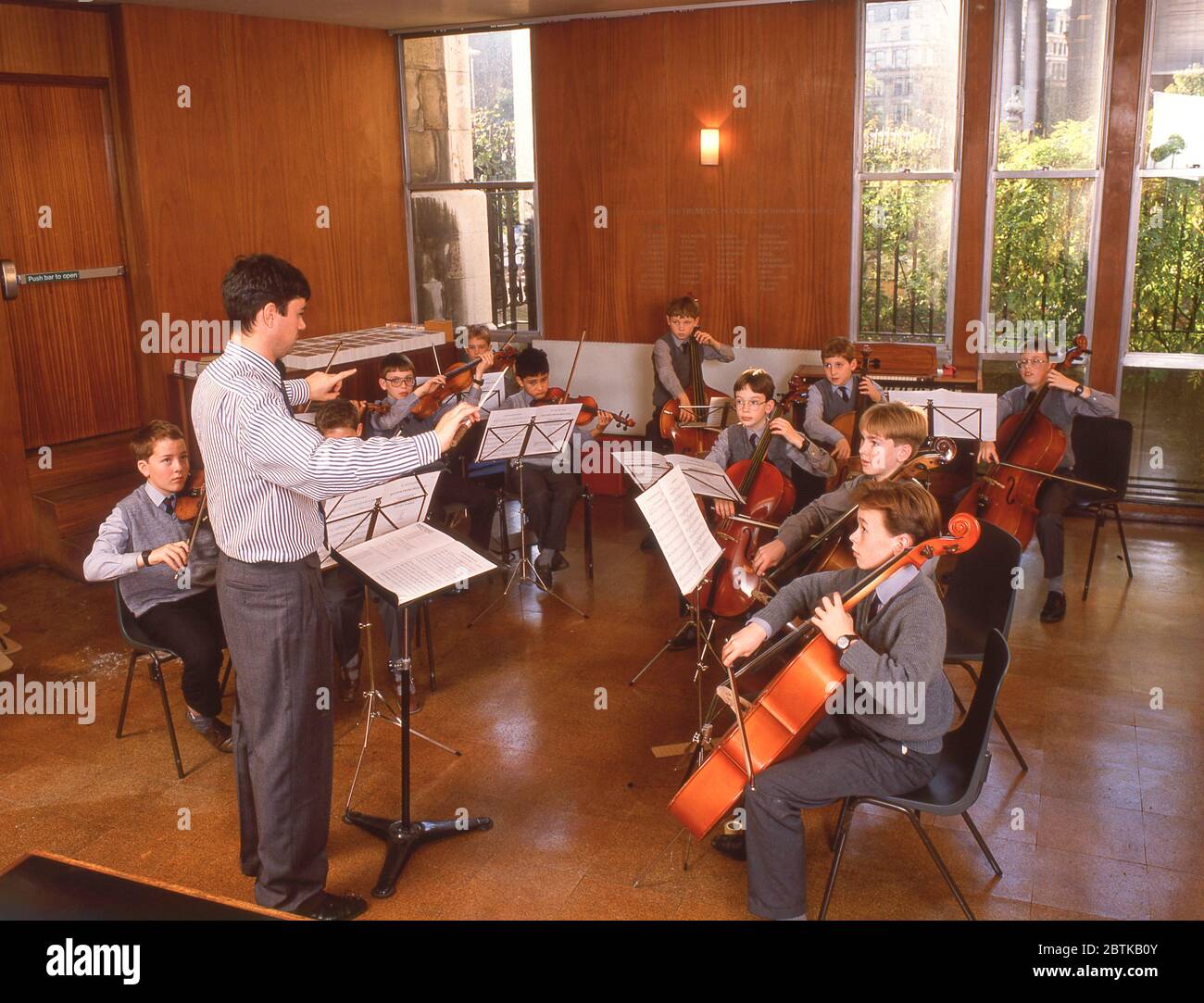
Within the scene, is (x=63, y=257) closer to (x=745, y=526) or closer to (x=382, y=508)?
(x=382, y=508)

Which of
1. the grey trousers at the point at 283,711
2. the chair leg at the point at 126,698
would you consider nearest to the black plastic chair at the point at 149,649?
the chair leg at the point at 126,698

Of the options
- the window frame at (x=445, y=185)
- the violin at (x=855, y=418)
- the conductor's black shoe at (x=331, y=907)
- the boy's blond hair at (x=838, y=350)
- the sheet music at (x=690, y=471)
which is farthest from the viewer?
the window frame at (x=445, y=185)

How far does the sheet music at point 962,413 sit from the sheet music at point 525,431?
156 centimetres

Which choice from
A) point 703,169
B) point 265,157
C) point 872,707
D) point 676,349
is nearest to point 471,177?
point 265,157

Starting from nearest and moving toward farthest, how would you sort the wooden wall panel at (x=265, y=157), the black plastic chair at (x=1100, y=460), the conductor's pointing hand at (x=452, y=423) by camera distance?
the conductor's pointing hand at (x=452, y=423) < the black plastic chair at (x=1100, y=460) < the wooden wall panel at (x=265, y=157)

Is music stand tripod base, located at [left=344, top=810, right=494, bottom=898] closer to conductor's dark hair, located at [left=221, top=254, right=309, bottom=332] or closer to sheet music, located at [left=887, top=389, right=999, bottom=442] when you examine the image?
conductor's dark hair, located at [left=221, top=254, right=309, bottom=332]

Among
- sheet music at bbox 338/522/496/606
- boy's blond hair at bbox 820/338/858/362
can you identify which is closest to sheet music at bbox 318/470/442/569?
sheet music at bbox 338/522/496/606

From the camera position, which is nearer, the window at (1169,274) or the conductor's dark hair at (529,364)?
the conductor's dark hair at (529,364)

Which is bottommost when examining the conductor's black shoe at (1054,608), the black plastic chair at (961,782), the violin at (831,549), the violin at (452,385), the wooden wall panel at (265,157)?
the conductor's black shoe at (1054,608)

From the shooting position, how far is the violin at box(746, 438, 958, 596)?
368 centimetres

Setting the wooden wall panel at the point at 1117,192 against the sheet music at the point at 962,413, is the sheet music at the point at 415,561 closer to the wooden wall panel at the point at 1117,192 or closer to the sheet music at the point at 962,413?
the sheet music at the point at 962,413

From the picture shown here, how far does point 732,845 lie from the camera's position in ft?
10.9

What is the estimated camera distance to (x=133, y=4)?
6.10m

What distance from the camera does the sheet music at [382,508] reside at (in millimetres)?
3396
